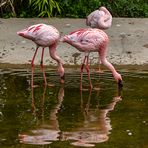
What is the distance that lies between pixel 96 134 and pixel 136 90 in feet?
7.50

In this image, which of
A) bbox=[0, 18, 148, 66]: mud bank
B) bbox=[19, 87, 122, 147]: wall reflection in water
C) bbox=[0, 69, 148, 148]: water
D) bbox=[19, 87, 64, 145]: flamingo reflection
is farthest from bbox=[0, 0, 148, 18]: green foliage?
bbox=[19, 87, 64, 145]: flamingo reflection

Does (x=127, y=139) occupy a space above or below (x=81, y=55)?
above

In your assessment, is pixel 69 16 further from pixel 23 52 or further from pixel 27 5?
pixel 23 52

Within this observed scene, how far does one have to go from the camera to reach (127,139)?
5801mm

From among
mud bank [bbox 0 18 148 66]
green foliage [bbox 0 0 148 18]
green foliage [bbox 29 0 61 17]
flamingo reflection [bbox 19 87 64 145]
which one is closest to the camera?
flamingo reflection [bbox 19 87 64 145]

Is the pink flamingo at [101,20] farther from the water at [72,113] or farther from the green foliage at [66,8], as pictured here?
the green foliage at [66,8]

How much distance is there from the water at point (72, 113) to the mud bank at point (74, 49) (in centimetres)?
114

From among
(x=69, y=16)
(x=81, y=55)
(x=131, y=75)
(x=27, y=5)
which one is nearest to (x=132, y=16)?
(x=69, y=16)

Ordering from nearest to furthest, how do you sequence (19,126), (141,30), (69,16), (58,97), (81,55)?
(19,126) < (58,97) < (81,55) < (141,30) < (69,16)

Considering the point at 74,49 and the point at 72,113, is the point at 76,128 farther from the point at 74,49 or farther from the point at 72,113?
the point at 74,49

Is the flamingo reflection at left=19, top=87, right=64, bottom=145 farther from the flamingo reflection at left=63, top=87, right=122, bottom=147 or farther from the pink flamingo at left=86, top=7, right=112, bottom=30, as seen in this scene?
the pink flamingo at left=86, top=7, right=112, bottom=30

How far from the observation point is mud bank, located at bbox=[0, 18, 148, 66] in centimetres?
1048

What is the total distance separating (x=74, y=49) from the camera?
Answer: 11.0 m

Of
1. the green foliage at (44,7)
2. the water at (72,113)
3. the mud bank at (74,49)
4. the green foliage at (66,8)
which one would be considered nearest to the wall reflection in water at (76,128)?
the water at (72,113)
